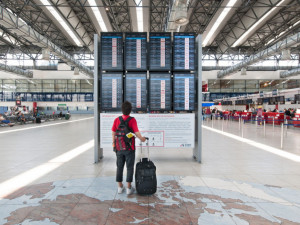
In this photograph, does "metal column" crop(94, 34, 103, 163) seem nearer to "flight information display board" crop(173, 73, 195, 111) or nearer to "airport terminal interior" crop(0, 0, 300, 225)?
"airport terminal interior" crop(0, 0, 300, 225)

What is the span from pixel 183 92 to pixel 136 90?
50.8 inches

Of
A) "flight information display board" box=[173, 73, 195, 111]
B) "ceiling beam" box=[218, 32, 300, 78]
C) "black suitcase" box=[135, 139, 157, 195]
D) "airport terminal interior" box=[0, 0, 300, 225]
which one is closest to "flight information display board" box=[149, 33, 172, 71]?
"airport terminal interior" box=[0, 0, 300, 225]

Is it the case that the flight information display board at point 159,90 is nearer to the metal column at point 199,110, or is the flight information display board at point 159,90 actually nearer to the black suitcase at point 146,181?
the metal column at point 199,110

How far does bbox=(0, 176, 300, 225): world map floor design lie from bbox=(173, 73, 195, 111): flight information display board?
2.20m

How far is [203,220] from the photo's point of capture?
249 cm

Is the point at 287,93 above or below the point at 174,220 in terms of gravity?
above

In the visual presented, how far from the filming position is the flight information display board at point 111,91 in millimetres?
5227

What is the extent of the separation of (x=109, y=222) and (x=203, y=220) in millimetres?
1199

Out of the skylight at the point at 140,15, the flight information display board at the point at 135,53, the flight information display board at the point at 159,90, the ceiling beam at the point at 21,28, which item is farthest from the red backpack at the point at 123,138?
the skylight at the point at 140,15

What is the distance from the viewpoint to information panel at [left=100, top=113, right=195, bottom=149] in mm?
5094

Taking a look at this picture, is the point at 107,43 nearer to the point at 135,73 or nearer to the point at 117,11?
the point at 135,73

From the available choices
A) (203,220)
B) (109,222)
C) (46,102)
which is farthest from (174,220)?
(46,102)

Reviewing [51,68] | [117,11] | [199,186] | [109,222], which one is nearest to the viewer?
[109,222]

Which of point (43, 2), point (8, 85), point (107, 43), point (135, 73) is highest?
point (43, 2)
